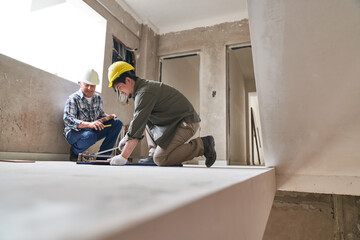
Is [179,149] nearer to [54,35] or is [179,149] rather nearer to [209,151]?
[209,151]

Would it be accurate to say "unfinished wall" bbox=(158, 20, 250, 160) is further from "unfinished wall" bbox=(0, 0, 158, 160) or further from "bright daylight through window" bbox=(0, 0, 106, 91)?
"unfinished wall" bbox=(0, 0, 158, 160)

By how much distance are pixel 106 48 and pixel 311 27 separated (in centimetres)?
364

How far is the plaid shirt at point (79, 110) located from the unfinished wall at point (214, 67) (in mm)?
2422

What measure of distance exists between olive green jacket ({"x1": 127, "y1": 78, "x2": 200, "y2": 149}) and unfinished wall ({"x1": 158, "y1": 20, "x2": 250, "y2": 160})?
2.65m

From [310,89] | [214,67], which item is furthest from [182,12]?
[310,89]

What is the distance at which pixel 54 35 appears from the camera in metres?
3.53

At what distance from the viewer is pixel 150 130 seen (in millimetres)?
2580

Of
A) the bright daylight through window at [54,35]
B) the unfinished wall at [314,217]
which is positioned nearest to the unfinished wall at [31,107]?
the bright daylight through window at [54,35]

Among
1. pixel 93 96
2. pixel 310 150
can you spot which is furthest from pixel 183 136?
pixel 93 96

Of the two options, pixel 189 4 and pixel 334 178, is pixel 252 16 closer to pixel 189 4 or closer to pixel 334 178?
pixel 334 178

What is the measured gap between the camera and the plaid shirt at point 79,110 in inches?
121

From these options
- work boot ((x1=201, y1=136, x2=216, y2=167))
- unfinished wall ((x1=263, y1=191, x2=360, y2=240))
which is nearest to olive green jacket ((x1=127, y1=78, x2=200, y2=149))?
work boot ((x1=201, y1=136, x2=216, y2=167))

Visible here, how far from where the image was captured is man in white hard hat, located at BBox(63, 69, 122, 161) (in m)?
3.03

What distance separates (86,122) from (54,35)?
4.99 feet
